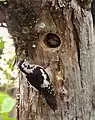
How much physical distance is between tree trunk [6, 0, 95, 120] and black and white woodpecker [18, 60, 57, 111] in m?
0.02

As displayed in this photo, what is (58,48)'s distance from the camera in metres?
1.24

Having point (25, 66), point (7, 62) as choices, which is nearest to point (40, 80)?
point (25, 66)

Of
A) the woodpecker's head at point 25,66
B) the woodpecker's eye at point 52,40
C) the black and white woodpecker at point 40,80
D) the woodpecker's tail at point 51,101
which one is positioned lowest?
the woodpecker's tail at point 51,101

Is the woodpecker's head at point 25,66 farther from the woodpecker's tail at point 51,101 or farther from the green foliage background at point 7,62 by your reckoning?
the green foliage background at point 7,62

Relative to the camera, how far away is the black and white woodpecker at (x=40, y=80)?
1.22 metres

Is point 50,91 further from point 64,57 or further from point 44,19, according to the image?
point 44,19

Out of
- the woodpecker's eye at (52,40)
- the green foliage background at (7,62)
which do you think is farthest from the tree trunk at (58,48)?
the green foliage background at (7,62)

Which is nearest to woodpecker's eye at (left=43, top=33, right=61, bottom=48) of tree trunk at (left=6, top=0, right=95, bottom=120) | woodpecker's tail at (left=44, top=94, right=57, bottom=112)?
tree trunk at (left=6, top=0, right=95, bottom=120)

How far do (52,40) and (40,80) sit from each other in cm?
16

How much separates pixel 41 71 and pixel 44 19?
19 cm

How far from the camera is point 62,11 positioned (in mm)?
1190

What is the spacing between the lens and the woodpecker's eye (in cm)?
124

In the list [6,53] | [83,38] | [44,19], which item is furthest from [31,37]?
[6,53]

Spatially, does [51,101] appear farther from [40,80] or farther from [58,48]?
[58,48]
